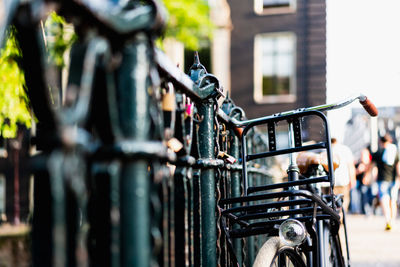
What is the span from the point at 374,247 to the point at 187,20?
8.73m

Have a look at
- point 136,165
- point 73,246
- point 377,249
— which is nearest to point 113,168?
point 136,165

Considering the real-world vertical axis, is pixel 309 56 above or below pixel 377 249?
above

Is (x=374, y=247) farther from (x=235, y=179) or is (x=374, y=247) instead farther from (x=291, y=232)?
(x=291, y=232)

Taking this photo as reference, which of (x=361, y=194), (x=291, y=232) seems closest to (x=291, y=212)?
(x=291, y=232)

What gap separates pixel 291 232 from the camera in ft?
8.31

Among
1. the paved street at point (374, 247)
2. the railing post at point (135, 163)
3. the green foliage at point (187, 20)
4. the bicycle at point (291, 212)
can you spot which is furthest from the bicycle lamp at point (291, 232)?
the green foliage at point (187, 20)

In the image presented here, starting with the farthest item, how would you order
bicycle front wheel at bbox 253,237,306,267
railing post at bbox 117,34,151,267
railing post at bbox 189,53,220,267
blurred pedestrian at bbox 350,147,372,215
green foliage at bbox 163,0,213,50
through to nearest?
blurred pedestrian at bbox 350,147,372,215 → green foliage at bbox 163,0,213,50 → bicycle front wheel at bbox 253,237,306,267 → railing post at bbox 189,53,220,267 → railing post at bbox 117,34,151,267

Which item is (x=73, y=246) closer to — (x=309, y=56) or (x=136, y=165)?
(x=136, y=165)

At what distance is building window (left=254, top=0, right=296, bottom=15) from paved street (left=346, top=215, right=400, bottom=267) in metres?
13.1

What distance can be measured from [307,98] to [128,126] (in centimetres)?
2091

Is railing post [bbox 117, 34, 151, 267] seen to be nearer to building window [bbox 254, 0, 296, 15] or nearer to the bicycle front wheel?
the bicycle front wheel

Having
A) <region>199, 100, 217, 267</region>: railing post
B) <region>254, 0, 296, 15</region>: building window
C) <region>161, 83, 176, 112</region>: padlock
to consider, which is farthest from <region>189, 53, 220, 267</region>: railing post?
<region>254, 0, 296, 15</region>: building window

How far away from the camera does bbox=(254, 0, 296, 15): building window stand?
21812 millimetres

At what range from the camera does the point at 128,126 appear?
1.30 metres
